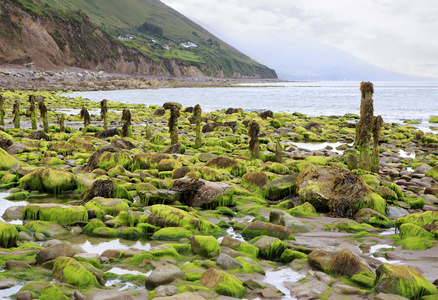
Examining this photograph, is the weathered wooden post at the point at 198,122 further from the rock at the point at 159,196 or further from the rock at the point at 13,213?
the rock at the point at 13,213

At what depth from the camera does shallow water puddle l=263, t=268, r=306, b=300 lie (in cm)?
534

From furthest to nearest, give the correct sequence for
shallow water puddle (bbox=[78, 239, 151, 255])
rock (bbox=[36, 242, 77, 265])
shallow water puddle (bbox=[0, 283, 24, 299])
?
shallow water puddle (bbox=[78, 239, 151, 255]) → rock (bbox=[36, 242, 77, 265]) → shallow water puddle (bbox=[0, 283, 24, 299])

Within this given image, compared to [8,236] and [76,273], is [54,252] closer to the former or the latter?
[76,273]

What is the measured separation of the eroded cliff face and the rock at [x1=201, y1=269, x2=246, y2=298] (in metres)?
89.3

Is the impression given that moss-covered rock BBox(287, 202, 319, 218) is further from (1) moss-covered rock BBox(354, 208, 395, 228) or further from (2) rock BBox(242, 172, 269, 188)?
(2) rock BBox(242, 172, 269, 188)

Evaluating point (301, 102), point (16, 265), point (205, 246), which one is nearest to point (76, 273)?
point (16, 265)

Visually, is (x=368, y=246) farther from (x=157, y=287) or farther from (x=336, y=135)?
(x=336, y=135)

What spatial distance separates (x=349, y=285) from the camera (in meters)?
5.32

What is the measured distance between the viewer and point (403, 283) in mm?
4965

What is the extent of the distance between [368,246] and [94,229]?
5.33m

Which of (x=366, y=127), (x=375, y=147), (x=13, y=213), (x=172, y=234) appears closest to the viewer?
(x=172, y=234)

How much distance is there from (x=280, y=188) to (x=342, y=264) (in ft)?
15.8

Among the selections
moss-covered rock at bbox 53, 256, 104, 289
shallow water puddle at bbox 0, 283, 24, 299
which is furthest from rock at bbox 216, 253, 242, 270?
shallow water puddle at bbox 0, 283, 24, 299

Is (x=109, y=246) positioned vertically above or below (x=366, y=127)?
below
